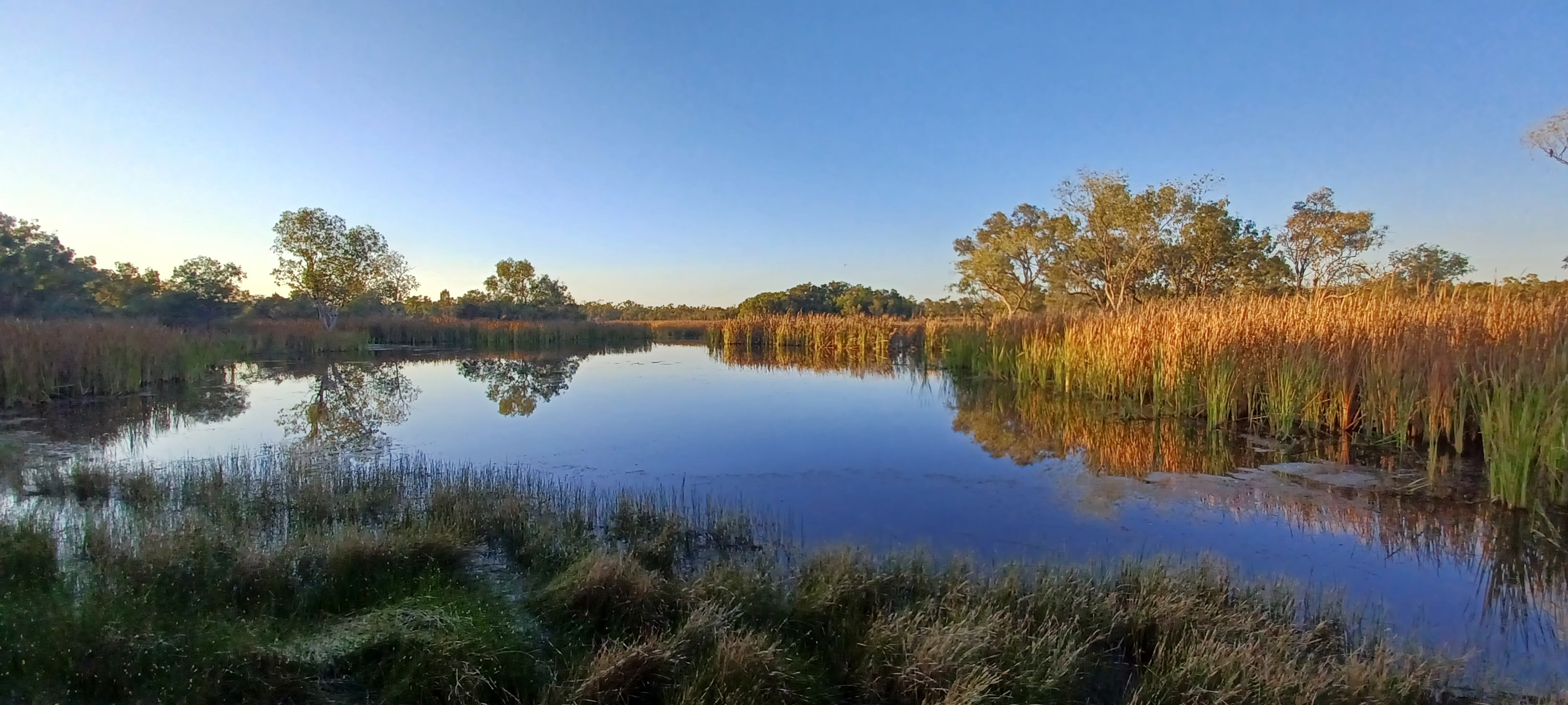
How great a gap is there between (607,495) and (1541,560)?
Answer: 5.43 m

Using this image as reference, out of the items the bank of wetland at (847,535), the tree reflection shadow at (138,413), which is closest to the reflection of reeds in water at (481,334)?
the tree reflection shadow at (138,413)

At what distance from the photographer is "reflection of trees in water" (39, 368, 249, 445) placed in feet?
22.3

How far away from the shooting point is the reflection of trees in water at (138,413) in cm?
679

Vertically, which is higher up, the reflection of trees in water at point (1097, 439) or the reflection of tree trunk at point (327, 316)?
the reflection of tree trunk at point (327, 316)

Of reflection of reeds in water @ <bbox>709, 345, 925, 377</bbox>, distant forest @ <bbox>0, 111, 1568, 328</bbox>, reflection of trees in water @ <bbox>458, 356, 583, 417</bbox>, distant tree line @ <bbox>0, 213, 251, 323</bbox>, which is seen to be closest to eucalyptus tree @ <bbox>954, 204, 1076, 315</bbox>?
distant forest @ <bbox>0, 111, 1568, 328</bbox>

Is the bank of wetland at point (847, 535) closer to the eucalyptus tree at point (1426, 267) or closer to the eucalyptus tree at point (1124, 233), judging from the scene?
the eucalyptus tree at point (1426, 267)

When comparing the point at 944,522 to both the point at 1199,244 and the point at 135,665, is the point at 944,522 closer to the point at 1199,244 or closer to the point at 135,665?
the point at 135,665

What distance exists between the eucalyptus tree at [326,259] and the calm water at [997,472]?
20830 mm

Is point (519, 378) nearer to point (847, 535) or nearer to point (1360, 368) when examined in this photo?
point (847, 535)

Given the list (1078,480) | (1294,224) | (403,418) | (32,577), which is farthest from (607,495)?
(1294,224)

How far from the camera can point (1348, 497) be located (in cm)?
473

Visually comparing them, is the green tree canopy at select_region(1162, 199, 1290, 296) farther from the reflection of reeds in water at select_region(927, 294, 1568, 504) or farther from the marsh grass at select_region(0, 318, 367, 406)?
the marsh grass at select_region(0, 318, 367, 406)

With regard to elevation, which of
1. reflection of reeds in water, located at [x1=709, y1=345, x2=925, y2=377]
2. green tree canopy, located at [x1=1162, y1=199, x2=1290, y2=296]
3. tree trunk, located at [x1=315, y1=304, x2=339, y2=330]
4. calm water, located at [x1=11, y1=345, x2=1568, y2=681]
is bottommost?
calm water, located at [x1=11, y1=345, x2=1568, y2=681]

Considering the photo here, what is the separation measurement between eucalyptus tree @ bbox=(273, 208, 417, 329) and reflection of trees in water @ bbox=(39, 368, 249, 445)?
18571mm
